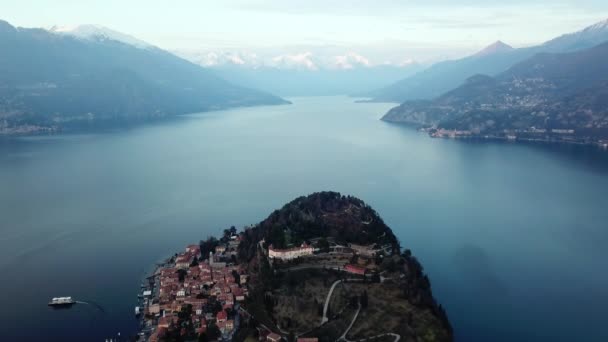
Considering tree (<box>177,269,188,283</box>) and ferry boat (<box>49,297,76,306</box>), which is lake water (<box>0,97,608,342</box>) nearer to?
ferry boat (<box>49,297,76,306</box>)

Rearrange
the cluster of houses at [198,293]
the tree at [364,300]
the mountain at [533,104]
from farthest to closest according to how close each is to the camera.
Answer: the mountain at [533,104] → the cluster of houses at [198,293] → the tree at [364,300]

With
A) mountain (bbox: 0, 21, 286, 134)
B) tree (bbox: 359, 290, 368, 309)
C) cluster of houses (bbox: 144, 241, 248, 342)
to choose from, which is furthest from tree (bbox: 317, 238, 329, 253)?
mountain (bbox: 0, 21, 286, 134)

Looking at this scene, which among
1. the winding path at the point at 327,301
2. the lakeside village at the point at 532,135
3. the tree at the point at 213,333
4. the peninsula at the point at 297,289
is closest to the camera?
the peninsula at the point at 297,289

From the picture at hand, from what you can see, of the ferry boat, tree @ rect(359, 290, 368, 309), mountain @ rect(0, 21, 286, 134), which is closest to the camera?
tree @ rect(359, 290, 368, 309)

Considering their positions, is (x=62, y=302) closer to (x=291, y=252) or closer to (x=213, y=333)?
(x=213, y=333)

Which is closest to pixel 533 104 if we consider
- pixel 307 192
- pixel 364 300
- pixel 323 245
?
pixel 307 192

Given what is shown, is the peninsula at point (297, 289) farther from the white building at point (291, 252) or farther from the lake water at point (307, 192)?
the lake water at point (307, 192)

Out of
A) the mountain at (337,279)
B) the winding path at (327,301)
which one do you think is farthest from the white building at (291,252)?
the winding path at (327,301)

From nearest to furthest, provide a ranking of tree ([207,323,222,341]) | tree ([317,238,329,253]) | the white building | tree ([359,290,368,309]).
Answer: tree ([207,323,222,341]), tree ([359,290,368,309]), the white building, tree ([317,238,329,253])

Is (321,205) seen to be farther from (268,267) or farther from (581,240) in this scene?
Answer: (581,240)
